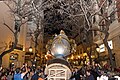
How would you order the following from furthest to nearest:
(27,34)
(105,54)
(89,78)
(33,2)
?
(27,34) → (105,54) → (33,2) → (89,78)

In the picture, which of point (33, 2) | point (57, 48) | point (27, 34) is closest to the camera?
point (57, 48)

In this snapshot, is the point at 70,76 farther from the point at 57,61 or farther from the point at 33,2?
the point at 33,2

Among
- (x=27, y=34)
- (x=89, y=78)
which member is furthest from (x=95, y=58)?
(x=89, y=78)

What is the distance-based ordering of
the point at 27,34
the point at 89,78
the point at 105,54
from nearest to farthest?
the point at 89,78 → the point at 105,54 → the point at 27,34

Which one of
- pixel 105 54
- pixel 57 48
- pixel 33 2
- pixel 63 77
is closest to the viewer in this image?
pixel 63 77

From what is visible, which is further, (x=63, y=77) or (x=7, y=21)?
(x=7, y=21)

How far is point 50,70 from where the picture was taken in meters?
12.4

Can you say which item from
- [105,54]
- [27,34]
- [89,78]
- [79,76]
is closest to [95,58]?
[105,54]

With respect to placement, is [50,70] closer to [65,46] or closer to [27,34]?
[65,46]

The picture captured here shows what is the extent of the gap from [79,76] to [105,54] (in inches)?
544

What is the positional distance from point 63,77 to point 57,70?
56 cm

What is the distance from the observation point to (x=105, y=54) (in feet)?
87.1

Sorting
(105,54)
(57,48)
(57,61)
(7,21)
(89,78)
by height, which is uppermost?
(7,21)

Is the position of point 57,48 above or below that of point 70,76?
above
